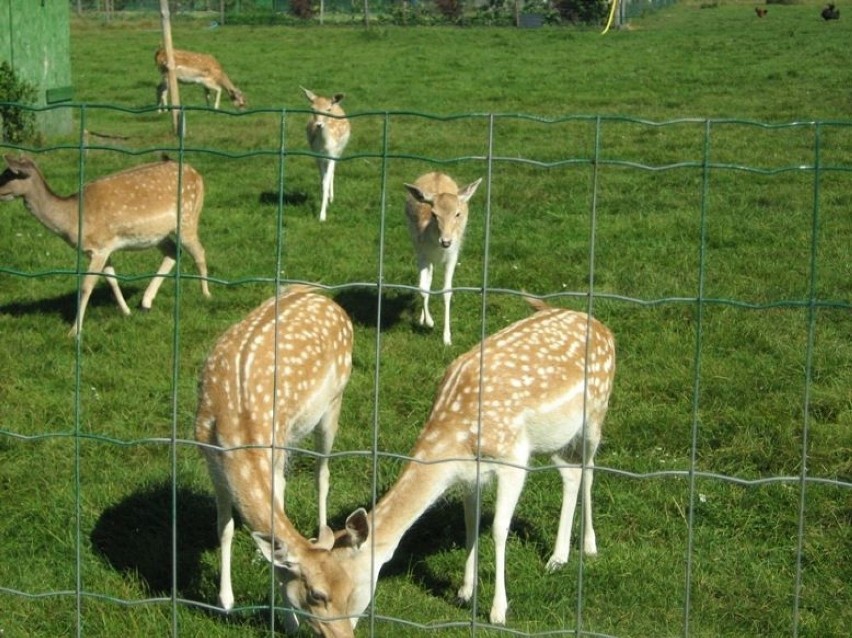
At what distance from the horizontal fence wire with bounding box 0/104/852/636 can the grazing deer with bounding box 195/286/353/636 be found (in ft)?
0.52

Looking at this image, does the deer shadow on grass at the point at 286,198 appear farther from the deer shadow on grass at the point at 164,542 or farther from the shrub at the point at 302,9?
the shrub at the point at 302,9

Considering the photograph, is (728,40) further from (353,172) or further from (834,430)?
(834,430)

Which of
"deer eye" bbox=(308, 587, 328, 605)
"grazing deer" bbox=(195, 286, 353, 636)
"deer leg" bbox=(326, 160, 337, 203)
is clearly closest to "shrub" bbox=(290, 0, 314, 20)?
"deer leg" bbox=(326, 160, 337, 203)

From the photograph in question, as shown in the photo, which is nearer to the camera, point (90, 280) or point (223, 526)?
point (223, 526)

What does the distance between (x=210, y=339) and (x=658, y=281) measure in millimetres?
3219

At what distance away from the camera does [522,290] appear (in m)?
9.77

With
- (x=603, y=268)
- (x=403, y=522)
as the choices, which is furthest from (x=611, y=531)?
(x=603, y=268)

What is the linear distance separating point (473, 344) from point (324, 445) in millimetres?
2507

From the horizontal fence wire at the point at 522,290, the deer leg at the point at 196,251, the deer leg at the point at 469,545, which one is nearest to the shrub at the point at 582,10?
the horizontal fence wire at the point at 522,290

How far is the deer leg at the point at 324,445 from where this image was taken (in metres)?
5.85

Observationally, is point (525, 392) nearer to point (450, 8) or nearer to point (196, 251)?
point (196, 251)

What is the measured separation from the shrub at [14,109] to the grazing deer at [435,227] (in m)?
7.95

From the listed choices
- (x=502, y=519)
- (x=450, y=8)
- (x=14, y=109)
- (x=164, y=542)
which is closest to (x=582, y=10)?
(x=450, y=8)

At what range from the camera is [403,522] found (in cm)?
495
